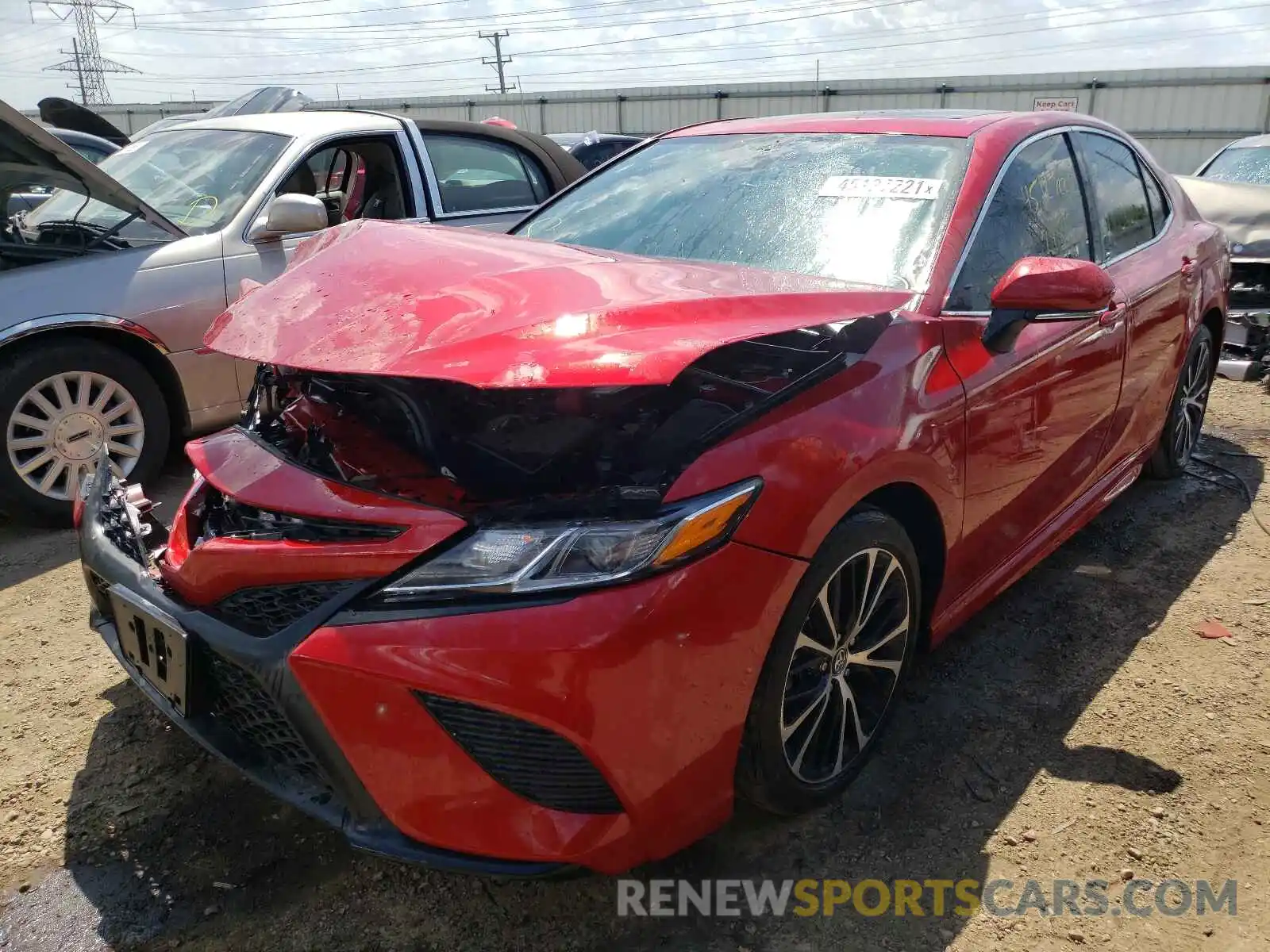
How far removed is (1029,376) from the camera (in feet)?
8.68

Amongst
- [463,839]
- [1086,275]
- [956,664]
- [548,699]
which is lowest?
[956,664]

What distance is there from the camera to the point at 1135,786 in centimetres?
240

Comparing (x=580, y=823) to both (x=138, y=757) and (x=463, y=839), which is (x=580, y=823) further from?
(x=138, y=757)

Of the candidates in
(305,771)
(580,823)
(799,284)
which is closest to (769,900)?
(580,823)

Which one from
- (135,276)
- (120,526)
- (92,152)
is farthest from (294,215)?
(92,152)

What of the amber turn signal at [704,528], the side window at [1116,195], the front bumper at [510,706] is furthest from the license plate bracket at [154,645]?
the side window at [1116,195]

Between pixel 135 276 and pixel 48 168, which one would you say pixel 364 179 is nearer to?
pixel 135 276

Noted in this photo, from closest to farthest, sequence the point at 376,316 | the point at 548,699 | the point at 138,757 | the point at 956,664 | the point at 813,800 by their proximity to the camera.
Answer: the point at 548,699 < the point at 376,316 < the point at 813,800 < the point at 138,757 < the point at 956,664

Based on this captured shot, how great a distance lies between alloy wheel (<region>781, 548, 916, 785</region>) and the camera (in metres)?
2.09

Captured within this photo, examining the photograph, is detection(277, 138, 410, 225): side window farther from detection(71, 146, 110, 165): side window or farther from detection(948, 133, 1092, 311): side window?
detection(948, 133, 1092, 311): side window

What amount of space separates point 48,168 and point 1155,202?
451cm

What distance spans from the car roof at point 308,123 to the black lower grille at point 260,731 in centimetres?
368

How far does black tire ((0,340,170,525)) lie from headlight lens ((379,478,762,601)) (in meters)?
2.84

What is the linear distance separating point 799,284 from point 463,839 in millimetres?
1424
